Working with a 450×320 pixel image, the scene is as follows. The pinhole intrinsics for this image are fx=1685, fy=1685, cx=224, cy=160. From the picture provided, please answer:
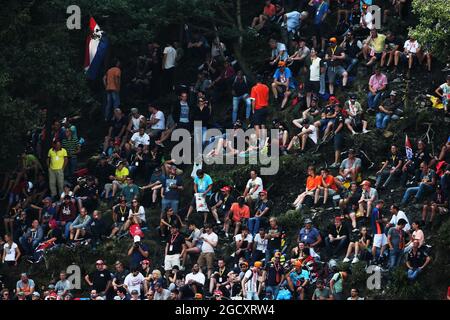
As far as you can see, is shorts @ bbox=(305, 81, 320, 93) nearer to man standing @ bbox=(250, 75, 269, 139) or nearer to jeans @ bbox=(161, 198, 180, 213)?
man standing @ bbox=(250, 75, 269, 139)

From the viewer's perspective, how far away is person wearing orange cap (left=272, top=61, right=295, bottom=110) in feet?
152

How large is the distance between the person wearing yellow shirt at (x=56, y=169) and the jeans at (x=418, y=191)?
420 inches

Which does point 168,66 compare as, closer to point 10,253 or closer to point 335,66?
point 335,66

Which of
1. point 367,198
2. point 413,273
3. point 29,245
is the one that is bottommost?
point 413,273

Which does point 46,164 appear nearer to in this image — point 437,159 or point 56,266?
point 56,266

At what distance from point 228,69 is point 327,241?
29.8ft

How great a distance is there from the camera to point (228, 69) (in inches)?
1879

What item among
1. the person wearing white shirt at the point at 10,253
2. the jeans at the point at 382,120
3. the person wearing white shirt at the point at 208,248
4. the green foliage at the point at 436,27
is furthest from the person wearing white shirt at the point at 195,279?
the green foliage at the point at 436,27

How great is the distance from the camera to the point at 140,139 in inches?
1833

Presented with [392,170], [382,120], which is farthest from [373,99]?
[392,170]

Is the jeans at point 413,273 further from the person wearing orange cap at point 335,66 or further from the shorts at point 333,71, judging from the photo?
the shorts at point 333,71

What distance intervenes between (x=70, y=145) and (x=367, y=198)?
416 inches

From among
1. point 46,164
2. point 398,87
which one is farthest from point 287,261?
point 46,164

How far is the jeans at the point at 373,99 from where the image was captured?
43.8 metres
